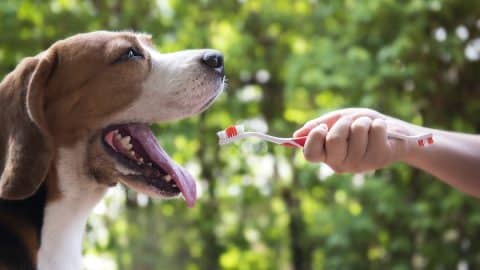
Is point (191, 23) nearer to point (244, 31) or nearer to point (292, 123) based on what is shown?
point (244, 31)

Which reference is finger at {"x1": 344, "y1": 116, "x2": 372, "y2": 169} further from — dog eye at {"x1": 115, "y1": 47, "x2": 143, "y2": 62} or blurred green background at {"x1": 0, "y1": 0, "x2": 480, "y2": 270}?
blurred green background at {"x1": 0, "y1": 0, "x2": 480, "y2": 270}

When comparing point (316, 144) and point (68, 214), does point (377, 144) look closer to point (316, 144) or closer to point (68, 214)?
point (316, 144)

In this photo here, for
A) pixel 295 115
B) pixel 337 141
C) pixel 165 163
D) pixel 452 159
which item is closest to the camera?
pixel 337 141

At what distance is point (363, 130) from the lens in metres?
1.36

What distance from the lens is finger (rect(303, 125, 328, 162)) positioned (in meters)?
1.36

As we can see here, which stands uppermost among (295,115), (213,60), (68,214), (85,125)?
(213,60)

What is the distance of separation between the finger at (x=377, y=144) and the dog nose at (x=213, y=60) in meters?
0.46

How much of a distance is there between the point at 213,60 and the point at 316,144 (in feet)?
1.47

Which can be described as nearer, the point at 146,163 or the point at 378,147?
the point at 378,147

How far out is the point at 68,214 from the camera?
1.64 metres

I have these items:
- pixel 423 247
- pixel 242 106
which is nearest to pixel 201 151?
pixel 242 106

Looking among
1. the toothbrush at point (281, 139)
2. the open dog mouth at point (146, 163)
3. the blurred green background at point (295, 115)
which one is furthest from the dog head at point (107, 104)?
the blurred green background at point (295, 115)

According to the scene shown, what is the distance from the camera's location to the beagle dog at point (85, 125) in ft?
5.17

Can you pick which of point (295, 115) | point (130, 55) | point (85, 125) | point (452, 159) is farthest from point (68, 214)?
point (295, 115)
